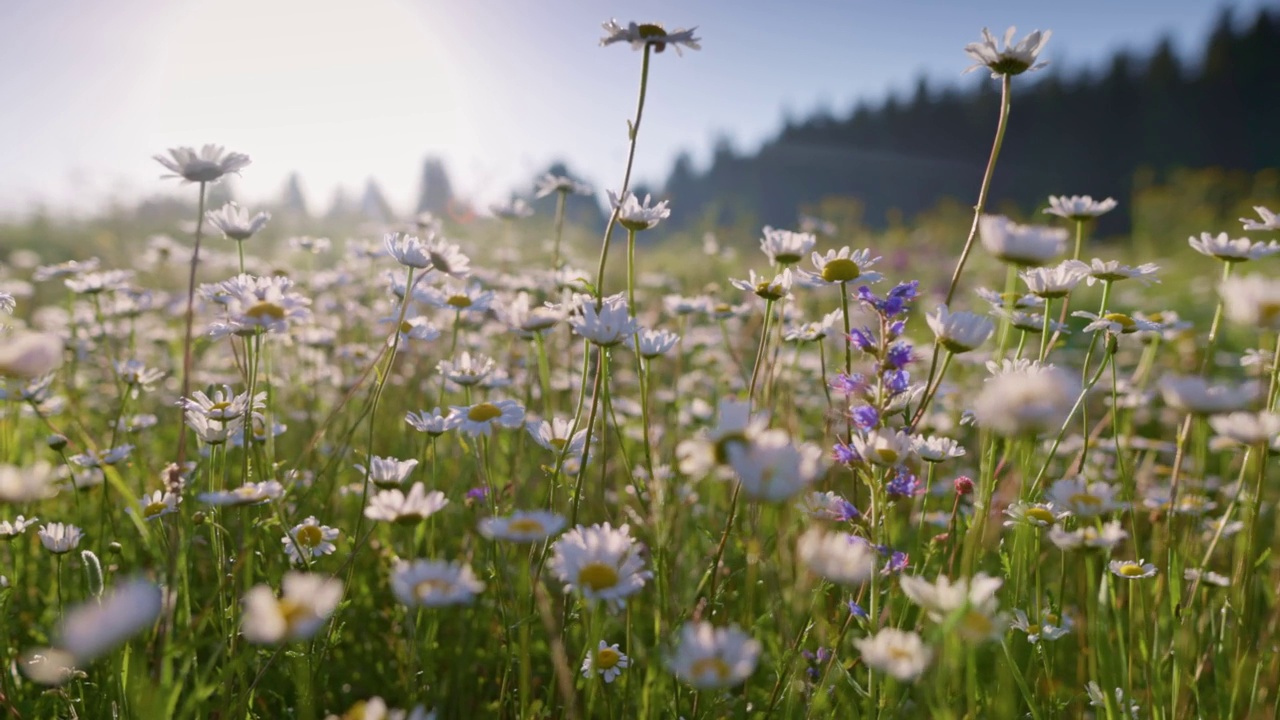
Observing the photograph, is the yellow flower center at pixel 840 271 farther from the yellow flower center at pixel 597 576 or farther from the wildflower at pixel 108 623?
the wildflower at pixel 108 623

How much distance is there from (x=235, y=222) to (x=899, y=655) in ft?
5.63

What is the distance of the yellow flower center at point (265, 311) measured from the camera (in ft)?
4.80

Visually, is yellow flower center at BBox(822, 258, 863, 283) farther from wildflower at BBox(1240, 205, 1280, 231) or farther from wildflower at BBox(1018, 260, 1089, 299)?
wildflower at BBox(1240, 205, 1280, 231)

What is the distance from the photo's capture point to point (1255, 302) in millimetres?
1167

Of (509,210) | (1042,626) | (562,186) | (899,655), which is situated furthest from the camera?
(509,210)

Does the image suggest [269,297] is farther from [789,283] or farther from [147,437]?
[147,437]

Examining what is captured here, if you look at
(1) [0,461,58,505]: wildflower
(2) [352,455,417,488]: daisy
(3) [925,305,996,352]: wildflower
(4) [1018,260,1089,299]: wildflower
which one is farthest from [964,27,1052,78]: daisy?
(1) [0,461,58,505]: wildflower

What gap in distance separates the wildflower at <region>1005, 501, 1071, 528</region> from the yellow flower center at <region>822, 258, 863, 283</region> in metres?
0.57

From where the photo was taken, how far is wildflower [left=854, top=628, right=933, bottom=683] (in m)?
0.95

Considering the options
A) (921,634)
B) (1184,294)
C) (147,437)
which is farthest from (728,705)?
(1184,294)

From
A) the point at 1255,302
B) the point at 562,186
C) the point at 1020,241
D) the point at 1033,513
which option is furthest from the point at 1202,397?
the point at 562,186

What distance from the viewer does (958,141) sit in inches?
1903

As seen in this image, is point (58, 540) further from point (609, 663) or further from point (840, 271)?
point (840, 271)

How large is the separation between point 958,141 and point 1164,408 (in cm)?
4896
